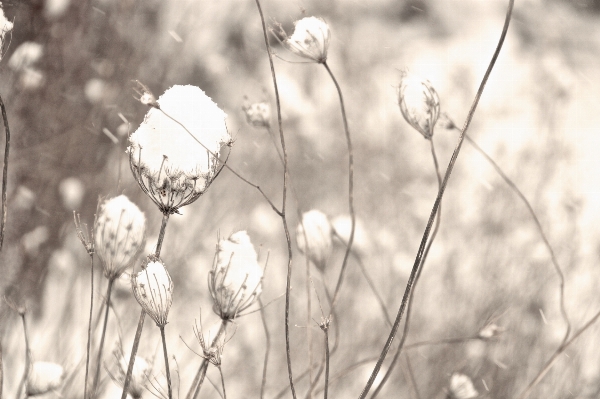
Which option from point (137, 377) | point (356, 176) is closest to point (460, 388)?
point (137, 377)

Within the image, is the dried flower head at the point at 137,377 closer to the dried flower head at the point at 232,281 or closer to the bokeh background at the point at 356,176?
the dried flower head at the point at 232,281

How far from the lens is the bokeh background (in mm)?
1180

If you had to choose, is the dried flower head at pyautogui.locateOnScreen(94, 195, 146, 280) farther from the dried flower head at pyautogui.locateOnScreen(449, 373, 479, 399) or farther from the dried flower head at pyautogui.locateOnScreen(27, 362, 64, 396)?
the dried flower head at pyautogui.locateOnScreen(449, 373, 479, 399)

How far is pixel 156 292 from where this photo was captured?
334 millimetres

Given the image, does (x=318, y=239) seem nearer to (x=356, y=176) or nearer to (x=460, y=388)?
(x=460, y=388)

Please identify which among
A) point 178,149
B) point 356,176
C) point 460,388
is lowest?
point 356,176

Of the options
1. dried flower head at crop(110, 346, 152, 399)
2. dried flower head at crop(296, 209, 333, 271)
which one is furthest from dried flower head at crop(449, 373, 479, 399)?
dried flower head at crop(110, 346, 152, 399)

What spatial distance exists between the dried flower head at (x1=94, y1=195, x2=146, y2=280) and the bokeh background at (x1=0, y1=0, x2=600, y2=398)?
20.1 inches

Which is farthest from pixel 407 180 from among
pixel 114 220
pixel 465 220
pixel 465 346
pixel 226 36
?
pixel 114 220

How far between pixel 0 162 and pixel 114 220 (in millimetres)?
804

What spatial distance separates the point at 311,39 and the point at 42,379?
37 centimetres

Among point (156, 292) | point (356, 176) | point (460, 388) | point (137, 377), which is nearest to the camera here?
point (156, 292)

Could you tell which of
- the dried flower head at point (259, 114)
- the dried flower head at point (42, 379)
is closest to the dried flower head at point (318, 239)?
the dried flower head at point (259, 114)

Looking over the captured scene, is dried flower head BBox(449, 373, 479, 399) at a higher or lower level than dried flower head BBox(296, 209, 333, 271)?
lower
